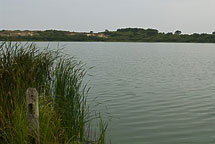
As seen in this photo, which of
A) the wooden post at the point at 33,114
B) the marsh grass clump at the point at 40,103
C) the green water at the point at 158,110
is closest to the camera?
the wooden post at the point at 33,114

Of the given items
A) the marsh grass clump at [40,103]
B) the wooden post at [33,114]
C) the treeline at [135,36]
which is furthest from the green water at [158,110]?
the treeline at [135,36]

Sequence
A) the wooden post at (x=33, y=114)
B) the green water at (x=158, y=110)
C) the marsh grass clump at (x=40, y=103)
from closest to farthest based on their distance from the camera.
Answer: the wooden post at (x=33, y=114) → the marsh grass clump at (x=40, y=103) → the green water at (x=158, y=110)

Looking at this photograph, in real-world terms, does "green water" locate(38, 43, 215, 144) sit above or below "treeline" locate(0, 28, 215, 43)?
below

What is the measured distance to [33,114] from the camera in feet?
13.7

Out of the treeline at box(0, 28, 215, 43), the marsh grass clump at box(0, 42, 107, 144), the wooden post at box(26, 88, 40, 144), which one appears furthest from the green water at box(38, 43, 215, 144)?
the treeline at box(0, 28, 215, 43)

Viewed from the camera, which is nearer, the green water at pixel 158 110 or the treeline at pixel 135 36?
the green water at pixel 158 110

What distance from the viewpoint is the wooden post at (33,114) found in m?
4.10

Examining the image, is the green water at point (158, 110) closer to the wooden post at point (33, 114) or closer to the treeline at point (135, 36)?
the wooden post at point (33, 114)

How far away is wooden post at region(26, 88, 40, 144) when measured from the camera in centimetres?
410

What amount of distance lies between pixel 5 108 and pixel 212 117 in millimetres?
6079

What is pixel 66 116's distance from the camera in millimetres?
5477

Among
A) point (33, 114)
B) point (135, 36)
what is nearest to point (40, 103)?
point (33, 114)

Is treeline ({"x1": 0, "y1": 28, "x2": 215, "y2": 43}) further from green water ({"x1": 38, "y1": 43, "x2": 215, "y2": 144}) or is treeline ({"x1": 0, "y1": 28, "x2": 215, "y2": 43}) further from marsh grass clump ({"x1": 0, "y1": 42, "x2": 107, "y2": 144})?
marsh grass clump ({"x1": 0, "y1": 42, "x2": 107, "y2": 144})

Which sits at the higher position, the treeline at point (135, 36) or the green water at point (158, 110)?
the treeline at point (135, 36)
